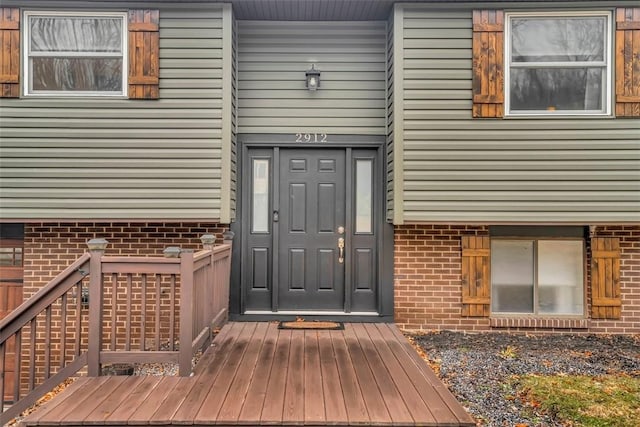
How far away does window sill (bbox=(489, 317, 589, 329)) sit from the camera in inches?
193

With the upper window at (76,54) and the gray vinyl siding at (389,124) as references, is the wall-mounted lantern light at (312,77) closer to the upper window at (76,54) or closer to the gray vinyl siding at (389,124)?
the gray vinyl siding at (389,124)

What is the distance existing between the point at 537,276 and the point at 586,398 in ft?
6.75

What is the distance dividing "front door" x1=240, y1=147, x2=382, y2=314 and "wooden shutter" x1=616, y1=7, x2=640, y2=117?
2748 mm

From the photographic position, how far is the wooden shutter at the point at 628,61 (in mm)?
4516

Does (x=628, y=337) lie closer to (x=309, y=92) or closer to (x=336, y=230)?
(x=336, y=230)

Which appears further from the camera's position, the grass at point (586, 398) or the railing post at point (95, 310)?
the railing post at point (95, 310)

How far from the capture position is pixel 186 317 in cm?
313

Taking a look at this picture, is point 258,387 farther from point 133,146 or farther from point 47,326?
point 133,146

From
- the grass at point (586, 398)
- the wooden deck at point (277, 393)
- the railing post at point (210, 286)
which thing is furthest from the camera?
the railing post at point (210, 286)

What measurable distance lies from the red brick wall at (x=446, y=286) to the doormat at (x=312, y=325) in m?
0.78

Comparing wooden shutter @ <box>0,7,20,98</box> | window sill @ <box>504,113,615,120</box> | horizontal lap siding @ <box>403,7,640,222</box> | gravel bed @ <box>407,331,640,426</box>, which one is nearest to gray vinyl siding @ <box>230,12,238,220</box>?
horizontal lap siding @ <box>403,7,640,222</box>

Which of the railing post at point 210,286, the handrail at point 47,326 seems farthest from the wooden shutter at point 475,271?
the handrail at point 47,326

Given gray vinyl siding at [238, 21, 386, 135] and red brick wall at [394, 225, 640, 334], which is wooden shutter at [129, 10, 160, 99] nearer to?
gray vinyl siding at [238, 21, 386, 135]

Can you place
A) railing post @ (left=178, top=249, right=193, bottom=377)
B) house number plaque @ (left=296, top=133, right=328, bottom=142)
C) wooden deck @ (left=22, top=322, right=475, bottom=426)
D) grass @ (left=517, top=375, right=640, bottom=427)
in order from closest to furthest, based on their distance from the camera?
wooden deck @ (left=22, top=322, right=475, bottom=426), grass @ (left=517, top=375, right=640, bottom=427), railing post @ (left=178, top=249, right=193, bottom=377), house number plaque @ (left=296, top=133, right=328, bottom=142)
